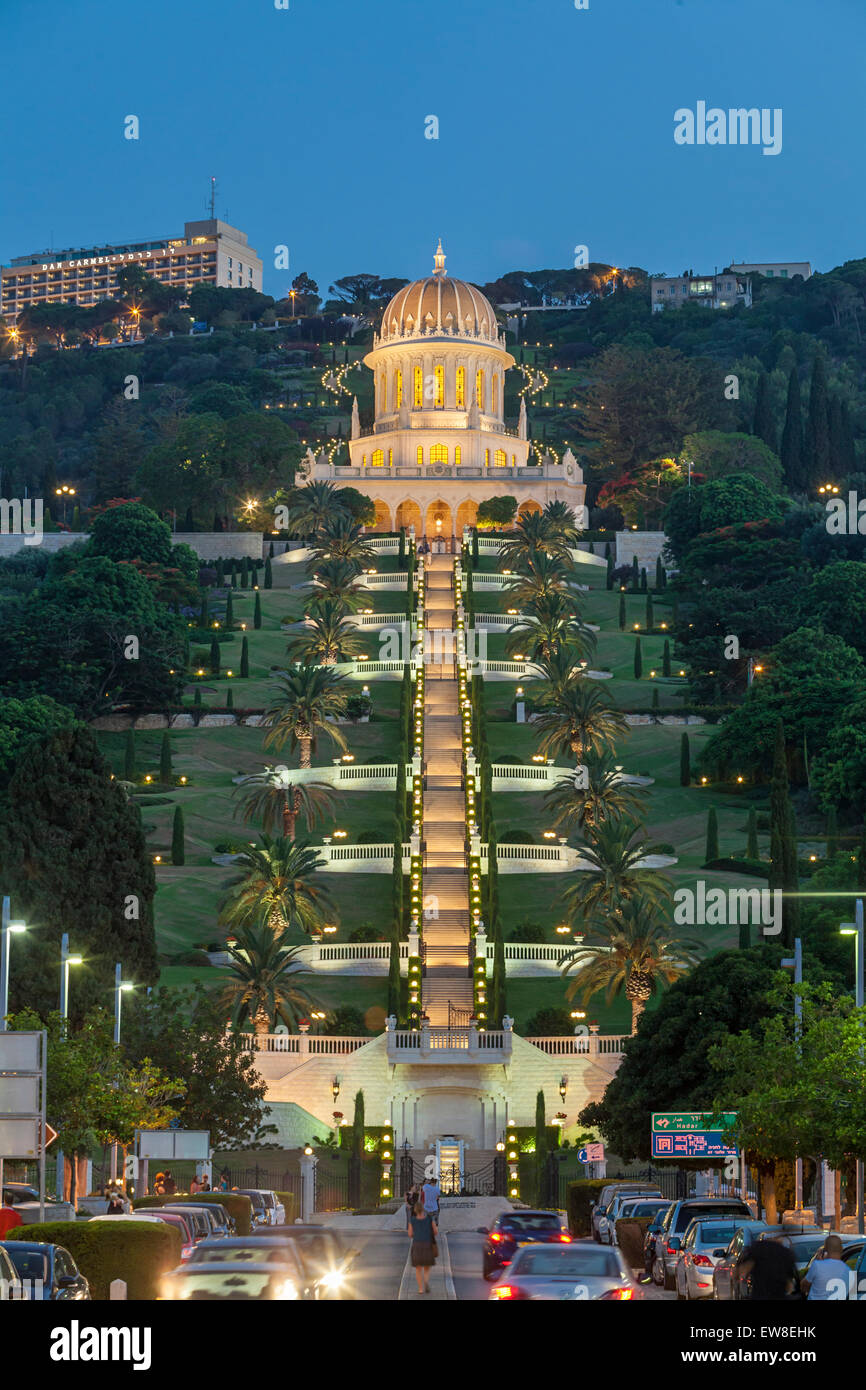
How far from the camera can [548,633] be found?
106m

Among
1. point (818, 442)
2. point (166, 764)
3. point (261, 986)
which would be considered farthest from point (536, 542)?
point (261, 986)

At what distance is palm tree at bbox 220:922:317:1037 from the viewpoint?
6322 cm

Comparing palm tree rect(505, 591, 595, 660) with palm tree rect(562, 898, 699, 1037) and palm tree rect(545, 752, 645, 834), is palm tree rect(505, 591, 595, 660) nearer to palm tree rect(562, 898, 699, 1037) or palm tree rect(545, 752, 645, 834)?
palm tree rect(545, 752, 645, 834)

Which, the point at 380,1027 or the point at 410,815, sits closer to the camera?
the point at 380,1027

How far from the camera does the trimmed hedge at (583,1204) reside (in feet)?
154

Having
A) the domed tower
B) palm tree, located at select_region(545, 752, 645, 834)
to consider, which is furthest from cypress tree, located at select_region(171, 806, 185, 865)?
the domed tower

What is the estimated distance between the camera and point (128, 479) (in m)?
162

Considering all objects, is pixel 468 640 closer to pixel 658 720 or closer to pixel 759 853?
pixel 658 720

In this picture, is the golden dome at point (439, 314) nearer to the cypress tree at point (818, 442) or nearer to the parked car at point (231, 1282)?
the cypress tree at point (818, 442)

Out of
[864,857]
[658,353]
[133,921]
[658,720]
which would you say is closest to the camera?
[864,857]

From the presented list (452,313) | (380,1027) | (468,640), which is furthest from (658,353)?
(380,1027)

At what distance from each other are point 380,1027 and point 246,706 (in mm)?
38970

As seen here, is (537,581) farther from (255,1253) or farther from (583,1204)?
(255,1253)

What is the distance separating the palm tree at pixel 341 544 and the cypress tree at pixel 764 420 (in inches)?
1727
